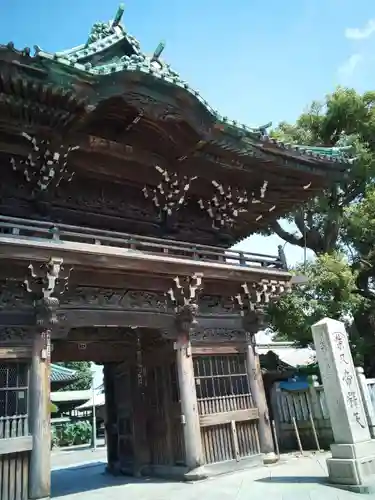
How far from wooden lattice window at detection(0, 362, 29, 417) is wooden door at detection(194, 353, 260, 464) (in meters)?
3.75

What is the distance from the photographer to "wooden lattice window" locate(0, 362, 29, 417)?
24.0 feet

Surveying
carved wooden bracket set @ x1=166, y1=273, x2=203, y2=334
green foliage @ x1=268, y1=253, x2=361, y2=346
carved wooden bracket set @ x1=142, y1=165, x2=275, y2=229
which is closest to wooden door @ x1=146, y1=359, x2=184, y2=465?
carved wooden bracket set @ x1=166, y1=273, x2=203, y2=334

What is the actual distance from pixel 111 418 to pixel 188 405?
4005 millimetres

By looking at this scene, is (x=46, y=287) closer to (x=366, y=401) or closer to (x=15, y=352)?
(x=15, y=352)

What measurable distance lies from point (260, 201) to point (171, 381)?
5418 millimetres

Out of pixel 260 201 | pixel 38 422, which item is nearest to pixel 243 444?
pixel 38 422

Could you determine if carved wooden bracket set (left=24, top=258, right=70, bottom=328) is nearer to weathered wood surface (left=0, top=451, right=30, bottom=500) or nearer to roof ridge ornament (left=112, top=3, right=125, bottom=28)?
weathered wood surface (left=0, top=451, right=30, bottom=500)

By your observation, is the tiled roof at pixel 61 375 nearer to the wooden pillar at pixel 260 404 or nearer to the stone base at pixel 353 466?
the wooden pillar at pixel 260 404

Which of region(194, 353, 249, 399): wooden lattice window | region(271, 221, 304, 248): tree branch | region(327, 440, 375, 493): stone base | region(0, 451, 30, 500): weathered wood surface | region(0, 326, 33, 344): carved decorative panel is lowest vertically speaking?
region(327, 440, 375, 493): stone base

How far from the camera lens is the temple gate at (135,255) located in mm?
7465

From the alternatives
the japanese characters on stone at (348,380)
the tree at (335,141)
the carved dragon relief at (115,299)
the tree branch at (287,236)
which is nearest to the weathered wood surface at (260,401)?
the carved dragon relief at (115,299)

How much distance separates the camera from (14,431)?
282 inches

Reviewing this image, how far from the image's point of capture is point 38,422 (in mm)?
7199

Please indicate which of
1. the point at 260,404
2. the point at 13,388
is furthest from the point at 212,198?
the point at 13,388
